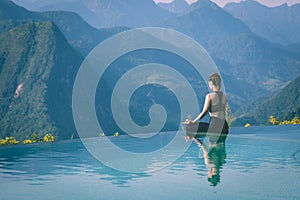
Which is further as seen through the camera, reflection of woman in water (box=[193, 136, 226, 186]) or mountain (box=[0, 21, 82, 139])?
mountain (box=[0, 21, 82, 139])

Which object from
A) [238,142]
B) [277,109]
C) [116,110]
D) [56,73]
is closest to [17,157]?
[238,142]

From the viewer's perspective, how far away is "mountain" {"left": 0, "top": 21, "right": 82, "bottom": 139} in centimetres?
12554

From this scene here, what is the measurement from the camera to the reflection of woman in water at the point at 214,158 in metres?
9.87

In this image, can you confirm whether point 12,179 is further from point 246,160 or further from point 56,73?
point 56,73

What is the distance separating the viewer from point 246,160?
1271 cm

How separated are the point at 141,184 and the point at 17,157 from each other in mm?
7454

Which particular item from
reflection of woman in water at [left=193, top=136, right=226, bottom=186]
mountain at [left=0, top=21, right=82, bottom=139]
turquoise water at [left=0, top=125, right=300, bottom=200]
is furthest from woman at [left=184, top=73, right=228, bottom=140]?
mountain at [left=0, top=21, right=82, bottom=139]

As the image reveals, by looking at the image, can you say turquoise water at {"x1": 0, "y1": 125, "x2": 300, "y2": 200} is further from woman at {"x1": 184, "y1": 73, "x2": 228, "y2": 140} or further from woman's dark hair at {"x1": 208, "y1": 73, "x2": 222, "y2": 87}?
woman's dark hair at {"x1": 208, "y1": 73, "x2": 222, "y2": 87}

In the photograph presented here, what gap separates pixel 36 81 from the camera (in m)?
155

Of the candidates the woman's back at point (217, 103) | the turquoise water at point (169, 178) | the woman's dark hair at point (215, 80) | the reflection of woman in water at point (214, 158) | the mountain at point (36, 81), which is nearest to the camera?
the turquoise water at point (169, 178)

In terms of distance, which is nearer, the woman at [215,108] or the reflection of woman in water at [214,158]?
the reflection of woman in water at [214,158]

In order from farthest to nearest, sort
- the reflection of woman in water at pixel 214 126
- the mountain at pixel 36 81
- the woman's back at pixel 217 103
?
1. the mountain at pixel 36 81
2. the woman's back at pixel 217 103
3. the reflection of woman in water at pixel 214 126

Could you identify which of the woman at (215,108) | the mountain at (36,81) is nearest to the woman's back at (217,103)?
the woman at (215,108)

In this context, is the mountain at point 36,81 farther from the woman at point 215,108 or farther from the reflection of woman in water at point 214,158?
the woman at point 215,108
